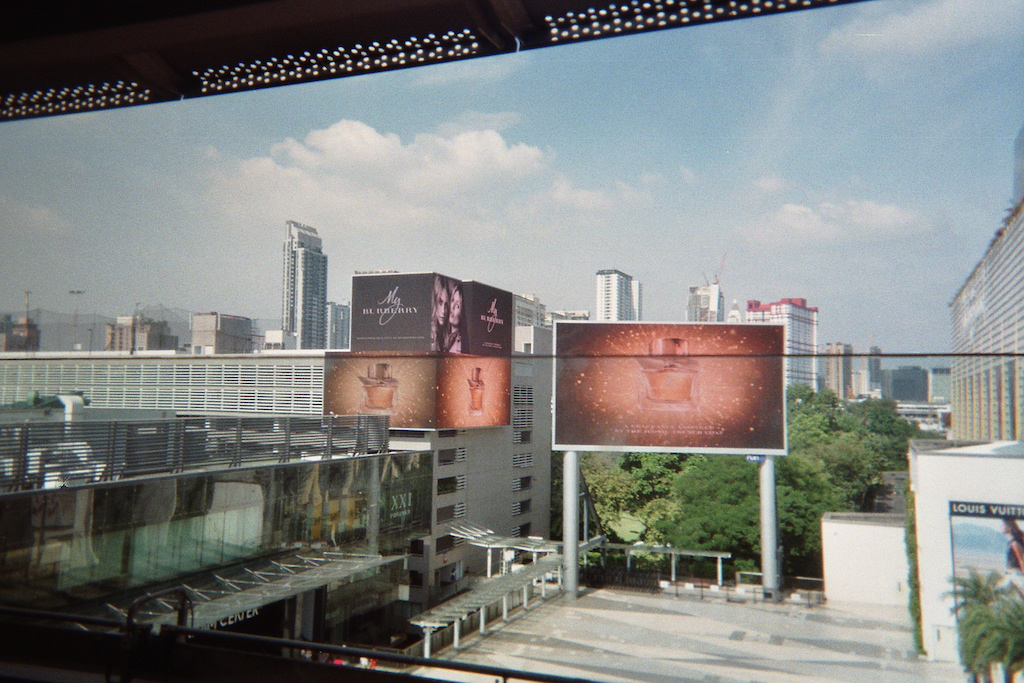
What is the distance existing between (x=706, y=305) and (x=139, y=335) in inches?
156

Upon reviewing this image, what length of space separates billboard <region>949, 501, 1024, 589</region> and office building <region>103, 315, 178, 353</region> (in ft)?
14.9

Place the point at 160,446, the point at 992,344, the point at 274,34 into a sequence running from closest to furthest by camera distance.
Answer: the point at 274,34 → the point at 992,344 → the point at 160,446

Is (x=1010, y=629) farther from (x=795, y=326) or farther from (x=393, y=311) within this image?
(x=393, y=311)

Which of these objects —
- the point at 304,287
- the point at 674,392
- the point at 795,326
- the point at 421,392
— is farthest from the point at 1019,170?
the point at 304,287

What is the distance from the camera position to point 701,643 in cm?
306

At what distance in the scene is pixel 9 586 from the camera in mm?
2684

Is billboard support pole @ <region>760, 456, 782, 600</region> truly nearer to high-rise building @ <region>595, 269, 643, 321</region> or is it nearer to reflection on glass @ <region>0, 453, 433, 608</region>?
high-rise building @ <region>595, 269, 643, 321</region>

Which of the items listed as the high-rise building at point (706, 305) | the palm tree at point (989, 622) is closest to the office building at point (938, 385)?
the palm tree at point (989, 622)

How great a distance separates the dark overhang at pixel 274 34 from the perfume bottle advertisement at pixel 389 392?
2.42m

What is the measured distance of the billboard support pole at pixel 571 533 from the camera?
3.34 metres

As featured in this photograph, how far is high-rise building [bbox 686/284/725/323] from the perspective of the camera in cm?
363

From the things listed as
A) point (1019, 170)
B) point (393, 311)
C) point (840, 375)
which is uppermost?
point (1019, 170)

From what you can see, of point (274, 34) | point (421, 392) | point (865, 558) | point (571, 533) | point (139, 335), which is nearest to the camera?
point (274, 34)

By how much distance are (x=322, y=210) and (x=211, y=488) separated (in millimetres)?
2834
